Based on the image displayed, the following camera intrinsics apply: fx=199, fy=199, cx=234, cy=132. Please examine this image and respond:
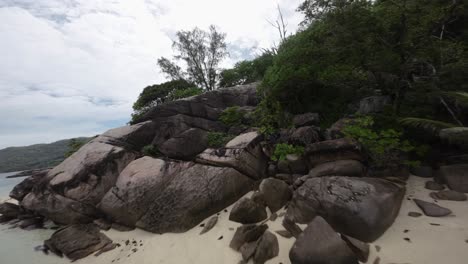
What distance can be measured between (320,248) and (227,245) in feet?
6.83

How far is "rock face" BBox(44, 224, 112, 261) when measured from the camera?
17.8 feet

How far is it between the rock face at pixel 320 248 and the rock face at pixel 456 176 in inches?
126

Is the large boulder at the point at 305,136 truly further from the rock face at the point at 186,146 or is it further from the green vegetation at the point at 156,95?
the green vegetation at the point at 156,95

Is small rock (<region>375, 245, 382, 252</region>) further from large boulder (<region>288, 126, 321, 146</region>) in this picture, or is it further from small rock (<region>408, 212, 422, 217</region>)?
large boulder (<region>288, 126, 321, 146</region>)

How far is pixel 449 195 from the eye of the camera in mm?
4195

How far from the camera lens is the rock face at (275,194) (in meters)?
5.16

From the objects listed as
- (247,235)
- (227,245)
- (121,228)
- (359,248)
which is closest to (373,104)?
(359,248)

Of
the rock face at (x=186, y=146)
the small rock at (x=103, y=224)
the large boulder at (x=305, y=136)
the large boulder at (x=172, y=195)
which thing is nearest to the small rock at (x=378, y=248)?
the large boulder at (x=305, y=136)

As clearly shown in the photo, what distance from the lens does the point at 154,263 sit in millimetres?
4633

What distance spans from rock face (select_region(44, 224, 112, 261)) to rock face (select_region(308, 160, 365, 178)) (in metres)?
6.27

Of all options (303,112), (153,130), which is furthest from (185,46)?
(303,112)

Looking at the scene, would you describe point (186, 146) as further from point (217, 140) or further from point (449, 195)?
point (449, 195)

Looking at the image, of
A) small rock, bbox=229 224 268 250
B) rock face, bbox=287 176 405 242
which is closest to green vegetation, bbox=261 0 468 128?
rock face, bbox=287 176 405 242

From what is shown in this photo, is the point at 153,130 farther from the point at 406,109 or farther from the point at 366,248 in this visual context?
the point at 406,109
